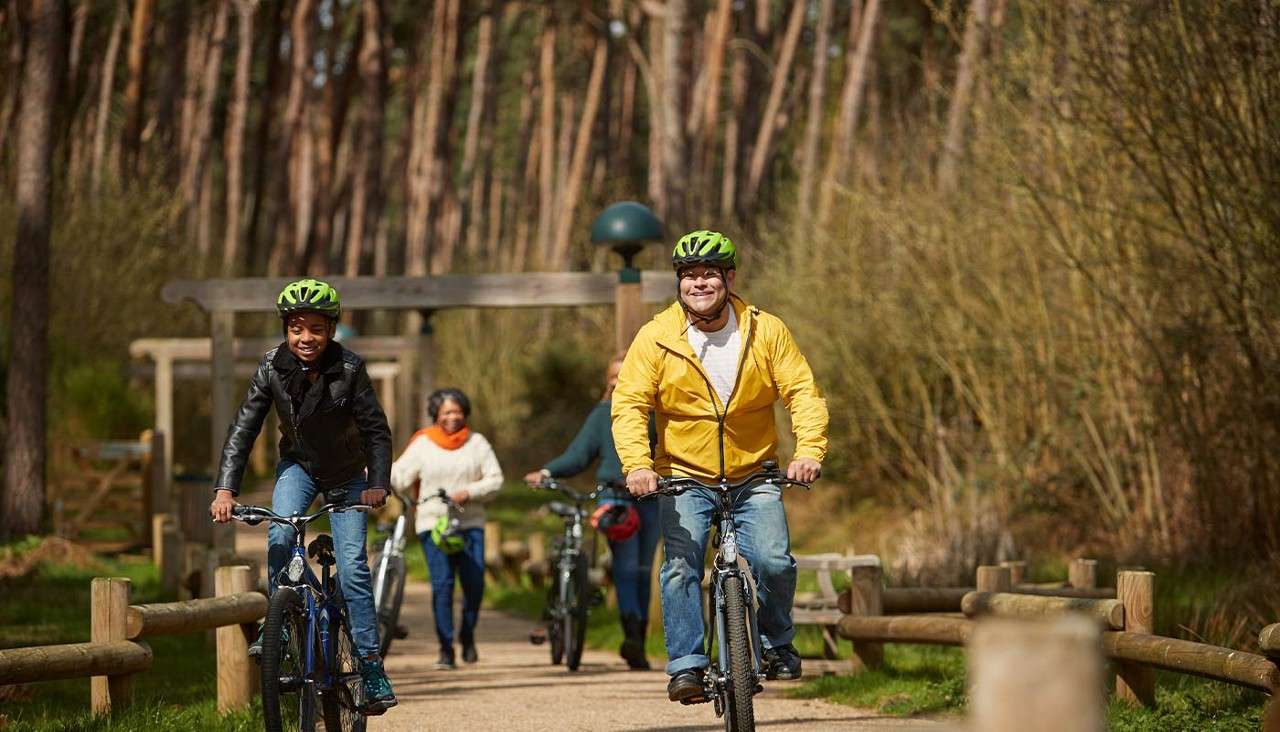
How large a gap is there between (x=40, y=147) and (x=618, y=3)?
20.5 metres

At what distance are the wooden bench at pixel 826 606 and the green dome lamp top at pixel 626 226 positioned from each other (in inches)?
113

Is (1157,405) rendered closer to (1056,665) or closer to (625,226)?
(625,226)

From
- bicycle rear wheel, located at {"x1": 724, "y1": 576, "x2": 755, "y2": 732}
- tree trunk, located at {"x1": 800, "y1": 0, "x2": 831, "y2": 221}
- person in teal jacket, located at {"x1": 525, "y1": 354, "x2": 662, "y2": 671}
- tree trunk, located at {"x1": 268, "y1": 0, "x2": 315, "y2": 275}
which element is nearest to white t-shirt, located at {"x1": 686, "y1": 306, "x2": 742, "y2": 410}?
bicycle rear wheel, located at {"x1": 724, "y1": 576, "x2": 755, "y2": 732}

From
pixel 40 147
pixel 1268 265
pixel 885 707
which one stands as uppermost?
pixel 40 147

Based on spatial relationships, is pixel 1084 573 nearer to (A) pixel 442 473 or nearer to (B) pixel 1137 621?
(B) pixel 1137 621

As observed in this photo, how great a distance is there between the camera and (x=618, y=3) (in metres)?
38.1

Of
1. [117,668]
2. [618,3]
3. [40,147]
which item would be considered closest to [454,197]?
[618,3]

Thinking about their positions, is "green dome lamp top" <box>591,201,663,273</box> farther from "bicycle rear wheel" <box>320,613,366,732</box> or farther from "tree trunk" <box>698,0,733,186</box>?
"tree trunk" <box>698,0,733,186</box>

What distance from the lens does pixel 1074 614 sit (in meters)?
8.17

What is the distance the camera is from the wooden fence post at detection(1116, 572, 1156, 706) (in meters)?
8.30

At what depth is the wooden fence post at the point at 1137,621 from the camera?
830 centimetres

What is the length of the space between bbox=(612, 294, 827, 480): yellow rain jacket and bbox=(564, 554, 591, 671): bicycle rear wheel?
175 inches

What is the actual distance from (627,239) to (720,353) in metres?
6.37

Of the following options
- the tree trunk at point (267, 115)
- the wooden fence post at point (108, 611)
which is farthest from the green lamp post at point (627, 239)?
the tree trunk at point (267, 115)
